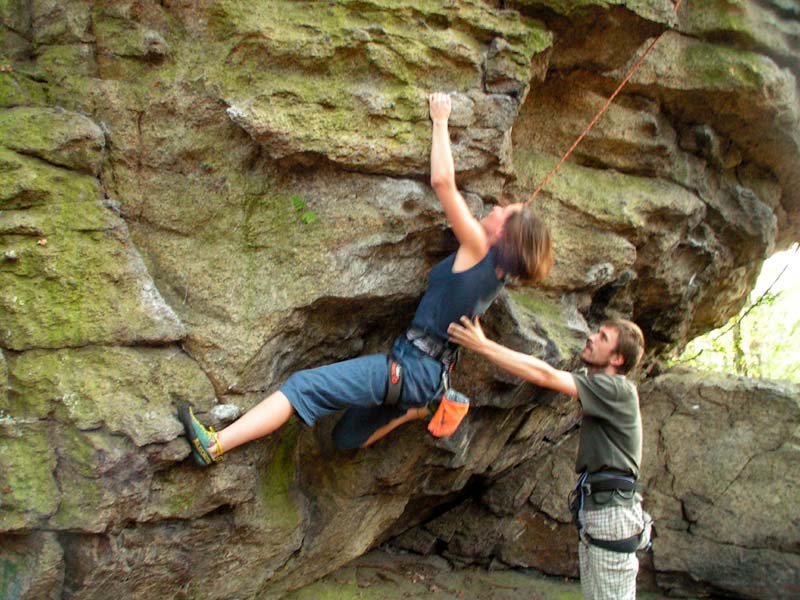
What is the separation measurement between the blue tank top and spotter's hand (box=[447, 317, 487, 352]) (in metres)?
0.04

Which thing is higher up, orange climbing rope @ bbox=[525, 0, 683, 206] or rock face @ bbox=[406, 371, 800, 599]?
orange climbing rope @ bbox=[525, 0, 683, 206]

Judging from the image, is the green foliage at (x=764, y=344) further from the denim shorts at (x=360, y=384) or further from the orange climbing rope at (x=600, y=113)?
the denim shorts at (x=360, y=384)

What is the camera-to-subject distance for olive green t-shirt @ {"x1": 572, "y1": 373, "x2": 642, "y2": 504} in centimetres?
400

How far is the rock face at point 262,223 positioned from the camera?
10.8 ft

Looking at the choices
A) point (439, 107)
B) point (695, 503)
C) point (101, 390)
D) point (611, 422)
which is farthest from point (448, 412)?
point (695, 503)

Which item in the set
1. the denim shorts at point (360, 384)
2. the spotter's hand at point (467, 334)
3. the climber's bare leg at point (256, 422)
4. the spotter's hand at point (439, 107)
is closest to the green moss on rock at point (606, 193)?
the spotter's hand at point (439, 107)

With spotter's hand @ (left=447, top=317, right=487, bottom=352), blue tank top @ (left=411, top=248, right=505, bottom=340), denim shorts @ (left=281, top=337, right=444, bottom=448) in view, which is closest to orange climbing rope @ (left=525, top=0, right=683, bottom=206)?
blue tank top @ (left=411, top=248, right=505, bottom=340)

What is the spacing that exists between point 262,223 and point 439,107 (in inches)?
46.3

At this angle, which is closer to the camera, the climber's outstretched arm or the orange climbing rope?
the climber's outstretched arm

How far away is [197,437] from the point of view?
3.42 metres

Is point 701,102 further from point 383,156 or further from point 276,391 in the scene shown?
point 276,391

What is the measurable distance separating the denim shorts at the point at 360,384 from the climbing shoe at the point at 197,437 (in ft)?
1.43

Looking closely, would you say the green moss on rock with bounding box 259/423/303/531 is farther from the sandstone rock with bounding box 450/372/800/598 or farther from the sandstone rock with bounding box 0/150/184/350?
the sandstone rock with bounding box 450/372/800/598

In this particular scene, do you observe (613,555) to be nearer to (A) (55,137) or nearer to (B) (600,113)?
(B) (600,113)
